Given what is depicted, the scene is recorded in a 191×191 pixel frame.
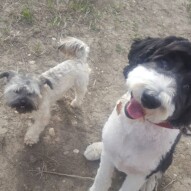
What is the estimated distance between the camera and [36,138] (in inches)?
144

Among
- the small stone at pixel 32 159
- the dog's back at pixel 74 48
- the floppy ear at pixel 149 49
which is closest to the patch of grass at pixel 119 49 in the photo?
the dog's back at pixel 74 48

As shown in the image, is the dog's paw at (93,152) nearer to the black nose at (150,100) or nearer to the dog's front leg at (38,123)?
the dog's front leg at (38,123)

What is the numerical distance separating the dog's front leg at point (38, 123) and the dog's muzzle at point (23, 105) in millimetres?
142

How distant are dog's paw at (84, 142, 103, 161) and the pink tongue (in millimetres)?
1328

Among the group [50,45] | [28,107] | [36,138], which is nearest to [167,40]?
[28,107]

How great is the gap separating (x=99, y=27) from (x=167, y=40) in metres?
2.66

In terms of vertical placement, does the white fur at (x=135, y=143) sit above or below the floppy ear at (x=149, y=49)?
below

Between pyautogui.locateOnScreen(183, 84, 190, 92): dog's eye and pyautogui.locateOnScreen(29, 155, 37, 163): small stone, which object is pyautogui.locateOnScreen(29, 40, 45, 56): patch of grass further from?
pyautogui.locateOnScreen(183, 84, 190, 92): dog's eye

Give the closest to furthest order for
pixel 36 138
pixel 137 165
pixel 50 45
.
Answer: pixel 137 165
pixel 36 138
pixel 50 45

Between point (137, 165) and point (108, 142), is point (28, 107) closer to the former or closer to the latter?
point (108, 142)

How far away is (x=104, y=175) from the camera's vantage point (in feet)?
10.2

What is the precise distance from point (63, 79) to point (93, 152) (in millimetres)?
736

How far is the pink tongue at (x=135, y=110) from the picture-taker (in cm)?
231

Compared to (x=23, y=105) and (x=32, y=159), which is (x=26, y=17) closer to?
(x=23, y=105)
